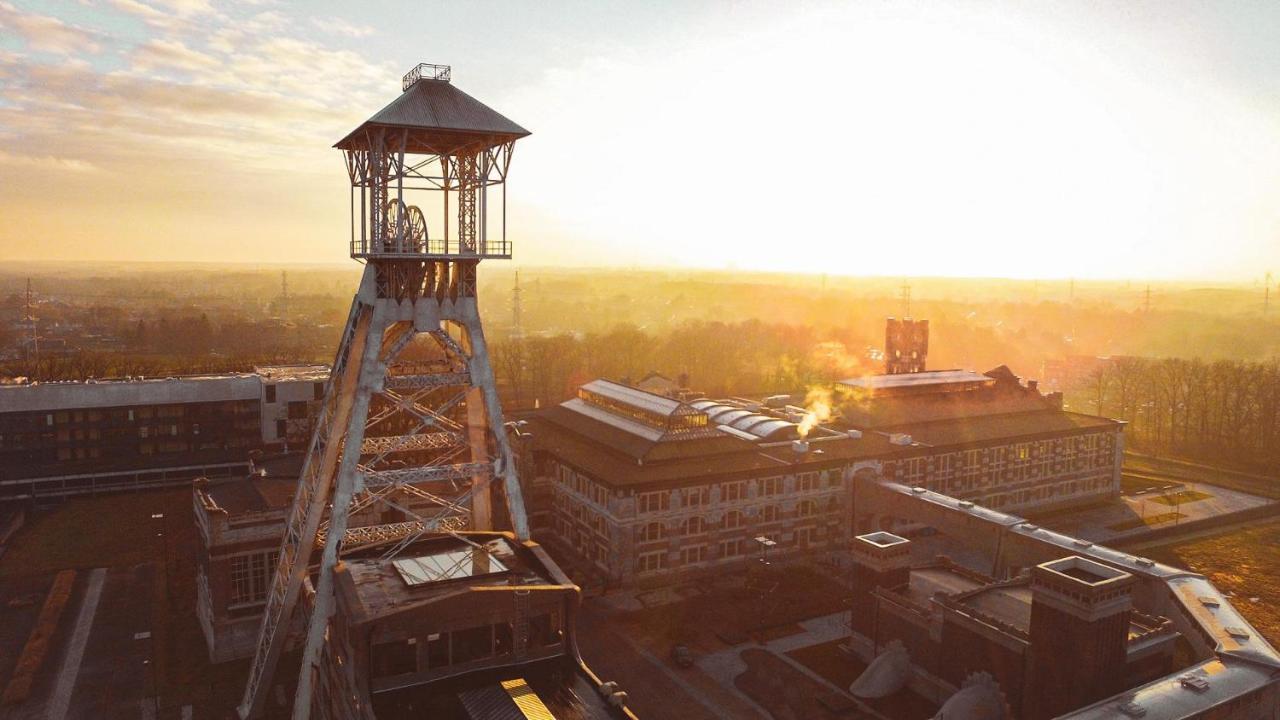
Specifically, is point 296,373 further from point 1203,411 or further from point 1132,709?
point 1203,411

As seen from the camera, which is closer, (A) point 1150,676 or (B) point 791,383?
(A) point 1150,676

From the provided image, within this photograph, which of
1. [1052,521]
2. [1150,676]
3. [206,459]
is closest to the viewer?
[1150,676]

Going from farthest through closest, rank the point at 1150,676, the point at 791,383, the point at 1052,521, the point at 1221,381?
the point at 791,383
the point at 1221,381
the point at 1052,521
the point at 1150,676

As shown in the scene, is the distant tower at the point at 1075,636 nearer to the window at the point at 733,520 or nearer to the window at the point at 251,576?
the window at the point at 733,520

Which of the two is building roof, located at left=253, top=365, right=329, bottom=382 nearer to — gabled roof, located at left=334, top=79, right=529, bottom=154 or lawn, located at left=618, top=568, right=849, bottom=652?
lawn, located at left=618, top=568, right=849, bottom=652

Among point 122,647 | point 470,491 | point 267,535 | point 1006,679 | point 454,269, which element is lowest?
point 122,647

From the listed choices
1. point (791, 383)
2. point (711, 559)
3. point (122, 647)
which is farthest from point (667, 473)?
point (791, 383)

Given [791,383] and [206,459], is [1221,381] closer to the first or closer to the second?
[791,383]
